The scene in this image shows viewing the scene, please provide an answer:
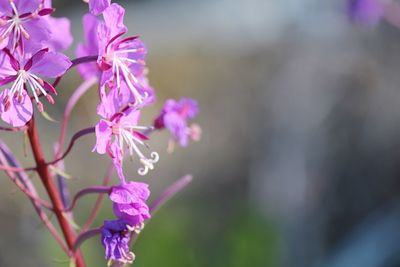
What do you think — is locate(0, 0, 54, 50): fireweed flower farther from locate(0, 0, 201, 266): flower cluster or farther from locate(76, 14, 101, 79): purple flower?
locate(76, 14, 101, 79): purple flower

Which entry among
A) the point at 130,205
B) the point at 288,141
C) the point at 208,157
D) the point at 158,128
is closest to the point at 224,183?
the point at 208,157

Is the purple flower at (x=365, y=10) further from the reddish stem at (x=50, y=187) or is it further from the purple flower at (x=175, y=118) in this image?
the reddish stem at (x=50, y=187)

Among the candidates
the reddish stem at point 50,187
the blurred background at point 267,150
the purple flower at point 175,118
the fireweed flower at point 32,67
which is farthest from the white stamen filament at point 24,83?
the blurred background at point 267,150

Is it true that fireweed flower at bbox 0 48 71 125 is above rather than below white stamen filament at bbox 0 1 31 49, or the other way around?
below

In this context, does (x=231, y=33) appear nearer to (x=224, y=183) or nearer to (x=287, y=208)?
(x=224, y=183)

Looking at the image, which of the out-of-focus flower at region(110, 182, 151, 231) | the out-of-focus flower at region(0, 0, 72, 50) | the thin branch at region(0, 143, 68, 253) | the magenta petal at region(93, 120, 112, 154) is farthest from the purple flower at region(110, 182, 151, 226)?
the out-of-focus flower at region(0, 0, 72, 50)

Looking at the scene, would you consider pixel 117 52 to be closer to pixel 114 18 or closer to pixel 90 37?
pixel 114 18

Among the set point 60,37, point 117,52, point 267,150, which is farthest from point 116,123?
point 267,150
